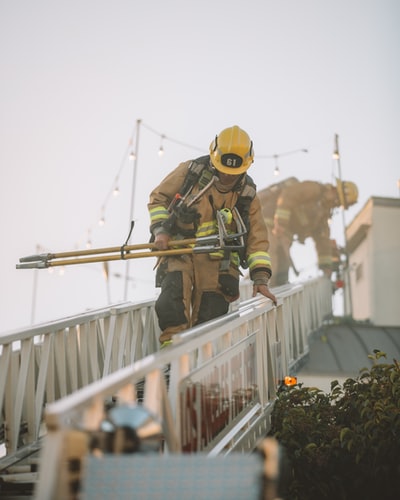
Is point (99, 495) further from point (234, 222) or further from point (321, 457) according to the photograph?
point (234, 222)

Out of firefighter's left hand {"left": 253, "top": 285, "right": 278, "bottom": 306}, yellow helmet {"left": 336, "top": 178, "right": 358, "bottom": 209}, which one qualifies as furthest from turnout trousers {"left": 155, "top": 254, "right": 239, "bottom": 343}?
yellow helmet {"left": 336, "top": 178, "right": 358, "bottom": 209}

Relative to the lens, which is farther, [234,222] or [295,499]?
Result: [234,222]

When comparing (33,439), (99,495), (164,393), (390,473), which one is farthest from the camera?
(33,439)

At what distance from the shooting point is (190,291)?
5.57m

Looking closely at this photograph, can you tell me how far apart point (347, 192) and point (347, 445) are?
9.87 m

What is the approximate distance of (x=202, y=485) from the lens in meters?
2.27

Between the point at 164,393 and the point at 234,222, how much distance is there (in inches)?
111

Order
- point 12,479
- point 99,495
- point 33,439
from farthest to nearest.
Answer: point 33,439
point 12,479
point 99,495

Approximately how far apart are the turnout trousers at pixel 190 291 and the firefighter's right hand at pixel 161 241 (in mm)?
197

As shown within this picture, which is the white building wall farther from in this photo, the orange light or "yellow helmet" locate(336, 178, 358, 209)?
the orange light

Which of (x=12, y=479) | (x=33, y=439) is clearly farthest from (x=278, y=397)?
(x=12, y=479)

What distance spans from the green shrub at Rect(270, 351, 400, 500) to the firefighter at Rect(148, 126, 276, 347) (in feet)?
3.46

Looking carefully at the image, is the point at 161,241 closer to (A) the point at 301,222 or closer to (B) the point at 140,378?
(B) the point at 140,378

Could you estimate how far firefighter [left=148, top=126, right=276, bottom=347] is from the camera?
5402 mm
